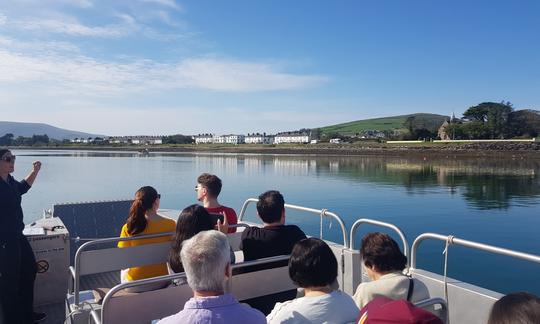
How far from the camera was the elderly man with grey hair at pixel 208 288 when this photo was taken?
1.90m

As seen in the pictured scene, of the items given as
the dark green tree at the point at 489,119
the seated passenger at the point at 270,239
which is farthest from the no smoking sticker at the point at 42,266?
the dark green tree at the point at 489,119

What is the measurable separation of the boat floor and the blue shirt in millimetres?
3160

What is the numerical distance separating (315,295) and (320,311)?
10cm

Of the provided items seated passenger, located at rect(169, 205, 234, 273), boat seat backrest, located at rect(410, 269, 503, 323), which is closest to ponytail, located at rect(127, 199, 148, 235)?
seated passenger, located at rect(169, 205, 234, 273)

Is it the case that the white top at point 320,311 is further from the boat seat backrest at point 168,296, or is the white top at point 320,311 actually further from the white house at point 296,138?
the white house at point 296,138

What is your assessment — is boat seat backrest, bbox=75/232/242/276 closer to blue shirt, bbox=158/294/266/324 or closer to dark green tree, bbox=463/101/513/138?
blue shirt, bbox=158/294/266/324

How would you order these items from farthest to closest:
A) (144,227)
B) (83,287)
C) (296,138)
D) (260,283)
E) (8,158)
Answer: (296,138), (83,287), (8,158), (144,227), (260,283)

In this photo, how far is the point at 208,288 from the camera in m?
1.96

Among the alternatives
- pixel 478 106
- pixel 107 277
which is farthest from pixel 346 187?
pixel 478 106

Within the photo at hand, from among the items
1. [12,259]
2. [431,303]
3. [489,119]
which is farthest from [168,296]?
[489,119]

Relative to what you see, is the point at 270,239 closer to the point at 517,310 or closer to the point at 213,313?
the point at 213,313

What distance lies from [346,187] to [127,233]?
104 ft

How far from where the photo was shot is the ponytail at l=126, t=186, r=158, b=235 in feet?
11.8

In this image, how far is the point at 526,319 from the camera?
138cm
